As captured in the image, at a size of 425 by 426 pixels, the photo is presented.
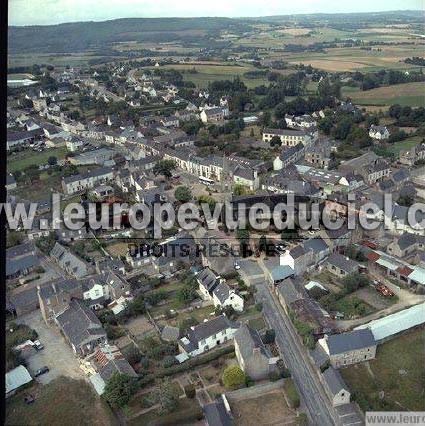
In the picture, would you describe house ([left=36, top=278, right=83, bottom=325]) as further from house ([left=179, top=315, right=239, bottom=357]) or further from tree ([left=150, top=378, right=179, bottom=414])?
tree ([left=150, top=378, right=179, bottom=414])

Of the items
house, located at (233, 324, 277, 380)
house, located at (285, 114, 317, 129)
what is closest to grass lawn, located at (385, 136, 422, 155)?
house, located at (285, 114, 317, 129)

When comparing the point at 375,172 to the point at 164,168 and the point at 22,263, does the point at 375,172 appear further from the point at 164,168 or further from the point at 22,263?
the point at 22,263

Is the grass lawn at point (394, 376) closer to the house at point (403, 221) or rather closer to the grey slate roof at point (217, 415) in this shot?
the grey slate roof at point (217, 415)

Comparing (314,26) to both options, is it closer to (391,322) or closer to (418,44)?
(418,44)

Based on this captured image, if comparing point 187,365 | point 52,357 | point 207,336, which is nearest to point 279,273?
point 207,336

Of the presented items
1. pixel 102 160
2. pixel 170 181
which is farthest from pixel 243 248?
pixel 102 160

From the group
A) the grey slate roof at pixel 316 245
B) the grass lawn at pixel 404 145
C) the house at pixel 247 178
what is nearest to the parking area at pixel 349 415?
the grey slate roof at pixel 316 245
